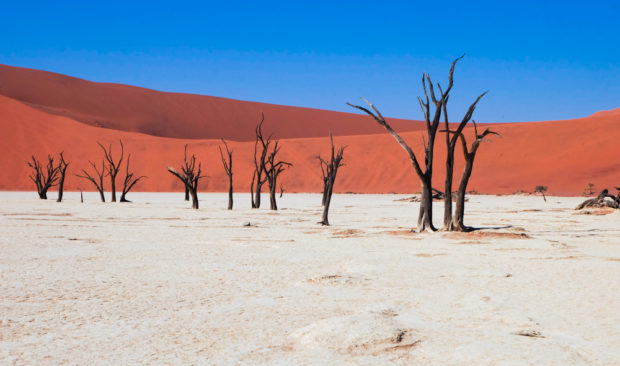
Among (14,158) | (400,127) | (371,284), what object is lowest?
(371,284)

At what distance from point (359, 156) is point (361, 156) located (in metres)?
0.24

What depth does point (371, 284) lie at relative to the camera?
6305 mm

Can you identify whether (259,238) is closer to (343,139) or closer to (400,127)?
(343,139)

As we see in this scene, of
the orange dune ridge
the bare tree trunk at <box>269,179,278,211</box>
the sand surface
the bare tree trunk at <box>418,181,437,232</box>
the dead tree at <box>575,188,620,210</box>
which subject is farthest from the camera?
the orange dune ridge

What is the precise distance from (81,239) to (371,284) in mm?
6513

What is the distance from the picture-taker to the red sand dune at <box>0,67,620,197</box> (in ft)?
165

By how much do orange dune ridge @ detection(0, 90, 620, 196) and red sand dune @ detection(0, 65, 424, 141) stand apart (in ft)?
61.4

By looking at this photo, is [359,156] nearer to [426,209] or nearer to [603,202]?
[603,202]

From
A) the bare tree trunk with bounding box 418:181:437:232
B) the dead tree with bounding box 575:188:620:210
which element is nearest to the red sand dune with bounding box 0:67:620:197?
the dead tree with bounding box 575:188:620:210

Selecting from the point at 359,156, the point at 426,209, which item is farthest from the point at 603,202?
the point at 359,156

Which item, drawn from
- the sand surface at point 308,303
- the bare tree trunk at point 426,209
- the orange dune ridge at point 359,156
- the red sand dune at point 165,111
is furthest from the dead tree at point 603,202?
the red sand dune at point 165,111

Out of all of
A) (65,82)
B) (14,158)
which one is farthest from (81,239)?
(65,82)

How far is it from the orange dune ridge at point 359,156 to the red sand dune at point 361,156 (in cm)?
8

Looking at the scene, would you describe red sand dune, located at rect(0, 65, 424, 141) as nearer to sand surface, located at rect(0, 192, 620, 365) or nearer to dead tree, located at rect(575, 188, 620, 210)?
dead tree, located at rect(575, 188, 620, 210)
